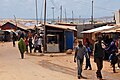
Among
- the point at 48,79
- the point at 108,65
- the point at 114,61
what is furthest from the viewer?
the point at 108,65

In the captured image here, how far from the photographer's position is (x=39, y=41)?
3177cm

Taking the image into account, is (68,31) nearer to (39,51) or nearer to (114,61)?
(39,51)

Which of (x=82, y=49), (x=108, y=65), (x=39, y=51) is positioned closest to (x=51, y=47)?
(x=39, y=51)

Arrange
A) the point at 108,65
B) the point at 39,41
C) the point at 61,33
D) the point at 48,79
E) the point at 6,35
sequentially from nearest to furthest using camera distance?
the point at 48,79 < the point at 108,65 < the point at 39,41 < the point at 61,33 < the point at 6,35

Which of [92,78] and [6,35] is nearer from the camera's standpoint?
[92,78]

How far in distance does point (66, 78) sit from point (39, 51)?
17407 millimetres

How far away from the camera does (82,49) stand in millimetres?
15234

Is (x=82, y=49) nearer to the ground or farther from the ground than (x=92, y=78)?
farther from the ground

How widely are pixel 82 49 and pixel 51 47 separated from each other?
58.2ft

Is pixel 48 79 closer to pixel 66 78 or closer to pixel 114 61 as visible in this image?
pixel 66 78

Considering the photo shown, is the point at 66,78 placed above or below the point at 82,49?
below

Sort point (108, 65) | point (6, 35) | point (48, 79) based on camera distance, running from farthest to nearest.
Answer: point (6, 35), point (108, 65), point (48, 79)

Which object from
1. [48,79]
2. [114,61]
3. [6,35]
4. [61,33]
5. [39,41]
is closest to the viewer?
[48,79]

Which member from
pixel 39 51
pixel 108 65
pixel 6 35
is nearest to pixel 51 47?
pixel 39 51
